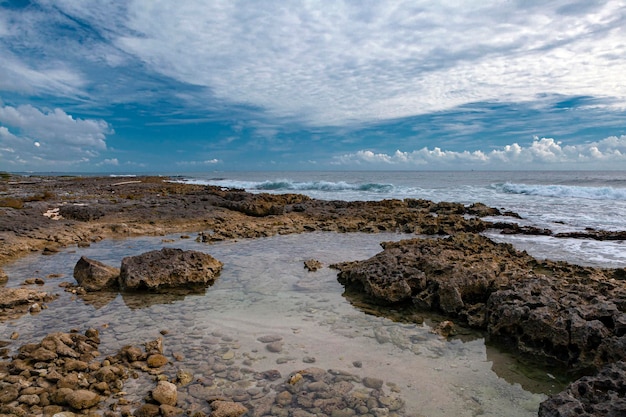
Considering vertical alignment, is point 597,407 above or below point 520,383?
above

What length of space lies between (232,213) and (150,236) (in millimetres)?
5735

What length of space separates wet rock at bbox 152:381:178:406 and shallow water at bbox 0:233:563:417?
0.46 meters

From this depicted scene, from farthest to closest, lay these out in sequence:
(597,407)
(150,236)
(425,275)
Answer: (150,236) < (425,275) < (597,407)

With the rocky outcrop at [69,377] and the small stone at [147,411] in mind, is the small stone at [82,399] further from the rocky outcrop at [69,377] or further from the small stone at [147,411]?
the small stone at [147,411]

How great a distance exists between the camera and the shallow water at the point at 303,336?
15.6 ft

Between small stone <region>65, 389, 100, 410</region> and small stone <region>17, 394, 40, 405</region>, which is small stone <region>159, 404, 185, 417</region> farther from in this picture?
small stone <region>17, 394, 40, 405</region>

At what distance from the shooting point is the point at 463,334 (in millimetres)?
6410

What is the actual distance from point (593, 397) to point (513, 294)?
9.29 ft

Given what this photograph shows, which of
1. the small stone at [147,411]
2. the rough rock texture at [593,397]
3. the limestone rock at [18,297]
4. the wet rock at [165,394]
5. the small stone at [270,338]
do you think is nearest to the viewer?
the rough rock texture at [593,397]

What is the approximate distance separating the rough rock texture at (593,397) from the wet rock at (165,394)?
3.89 m

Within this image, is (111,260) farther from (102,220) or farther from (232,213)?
(232,213)

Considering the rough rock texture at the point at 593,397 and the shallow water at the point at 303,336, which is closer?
the rough rock texture at the point at 593,397

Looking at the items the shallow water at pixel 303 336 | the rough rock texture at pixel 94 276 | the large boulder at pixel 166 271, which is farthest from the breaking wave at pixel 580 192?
the rough rock texture at pixel 94 276

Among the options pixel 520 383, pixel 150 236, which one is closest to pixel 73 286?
pixel 150 236
